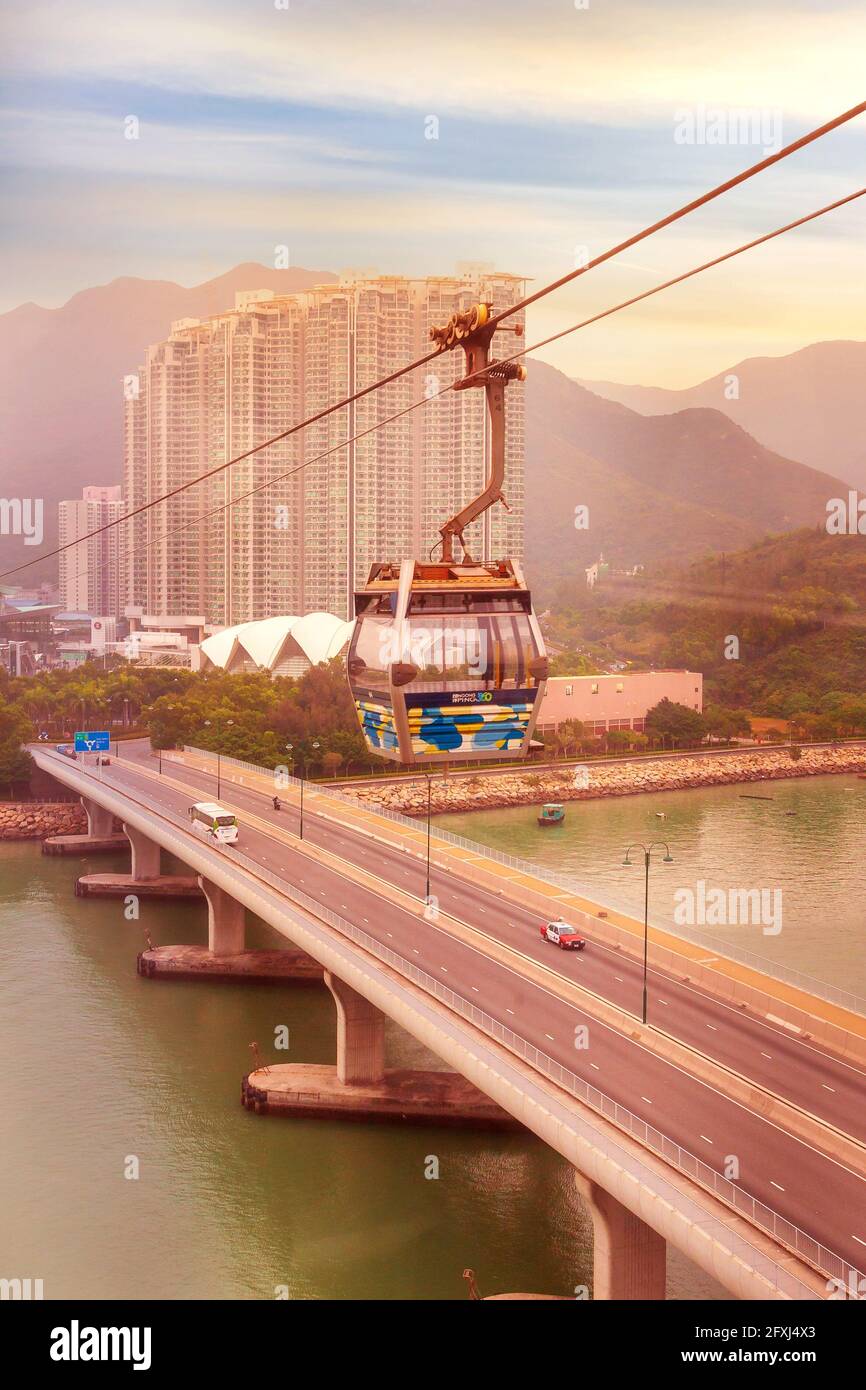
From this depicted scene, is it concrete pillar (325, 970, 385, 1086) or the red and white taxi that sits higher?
the red and white taxi

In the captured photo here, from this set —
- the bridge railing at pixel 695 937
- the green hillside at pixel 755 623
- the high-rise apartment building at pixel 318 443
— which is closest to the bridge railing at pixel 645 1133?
the bridge railing at pixel 695 937

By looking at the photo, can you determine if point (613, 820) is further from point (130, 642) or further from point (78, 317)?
point (78, 317)

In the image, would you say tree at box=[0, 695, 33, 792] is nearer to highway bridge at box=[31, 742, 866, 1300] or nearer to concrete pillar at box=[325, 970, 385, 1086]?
highway bridge at box=[31, 742, 866, 1300]

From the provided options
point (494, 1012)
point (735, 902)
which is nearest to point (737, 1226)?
point (494, 1012)

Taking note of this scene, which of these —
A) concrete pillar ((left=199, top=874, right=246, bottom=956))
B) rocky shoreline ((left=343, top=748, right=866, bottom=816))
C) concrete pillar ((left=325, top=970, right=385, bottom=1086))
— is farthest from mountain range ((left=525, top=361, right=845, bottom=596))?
concrete pillar ((left=325, top=970, right=385, bottom=1086))

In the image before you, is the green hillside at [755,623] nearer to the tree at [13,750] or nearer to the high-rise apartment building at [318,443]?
the high-rise apartment building at [318,443]

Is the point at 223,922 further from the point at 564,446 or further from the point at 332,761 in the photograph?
the point at 564,446
